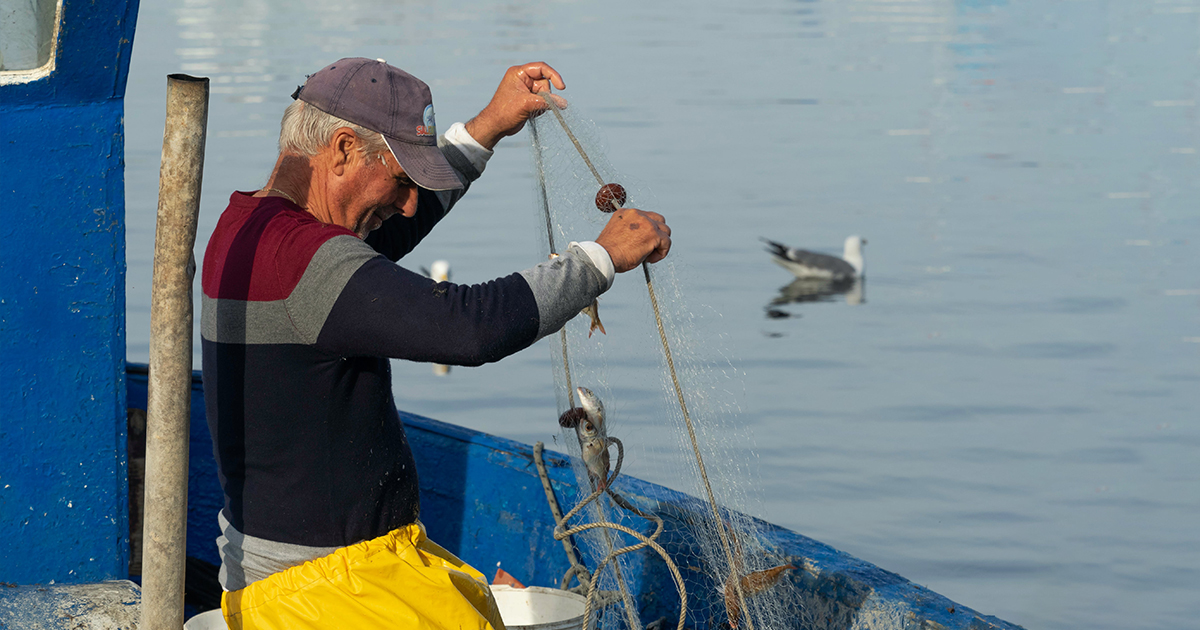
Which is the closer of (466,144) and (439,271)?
(466,144)

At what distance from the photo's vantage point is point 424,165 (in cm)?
279

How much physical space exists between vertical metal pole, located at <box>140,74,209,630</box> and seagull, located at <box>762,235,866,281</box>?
12461 millimetres

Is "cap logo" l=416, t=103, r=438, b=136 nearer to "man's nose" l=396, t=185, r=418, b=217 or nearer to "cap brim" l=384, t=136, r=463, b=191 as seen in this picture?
"cap brim" l=384, t=136, r=463, b=191

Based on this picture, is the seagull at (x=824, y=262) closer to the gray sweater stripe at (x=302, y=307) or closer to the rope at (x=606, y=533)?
the rope at (x=606, y=533)

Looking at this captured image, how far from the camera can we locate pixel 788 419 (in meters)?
10.4

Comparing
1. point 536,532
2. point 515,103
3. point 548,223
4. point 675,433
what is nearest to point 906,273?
point 536,532

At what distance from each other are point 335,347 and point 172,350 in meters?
0.45

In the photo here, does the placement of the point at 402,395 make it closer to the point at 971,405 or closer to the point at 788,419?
the point at 788,419

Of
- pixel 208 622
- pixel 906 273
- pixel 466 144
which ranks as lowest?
pixel 208 622

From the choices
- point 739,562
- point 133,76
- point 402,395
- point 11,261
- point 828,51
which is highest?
point 828,51

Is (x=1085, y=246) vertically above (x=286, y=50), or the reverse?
(x=286, y=50)

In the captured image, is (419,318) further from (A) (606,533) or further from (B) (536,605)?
(B) (536,605)

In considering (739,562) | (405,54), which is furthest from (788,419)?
(405,54)

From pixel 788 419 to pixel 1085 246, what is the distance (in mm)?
6903
